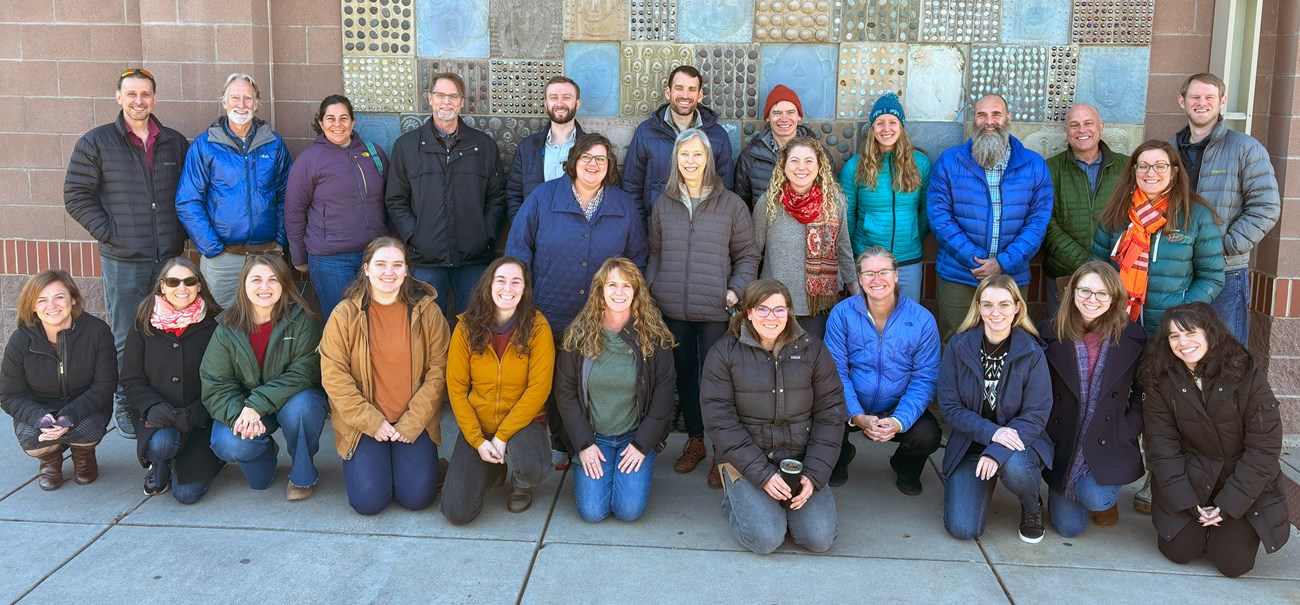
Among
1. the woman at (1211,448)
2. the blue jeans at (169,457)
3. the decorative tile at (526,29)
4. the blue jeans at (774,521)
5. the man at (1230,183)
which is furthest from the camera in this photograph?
the decorative tile at (526,29)

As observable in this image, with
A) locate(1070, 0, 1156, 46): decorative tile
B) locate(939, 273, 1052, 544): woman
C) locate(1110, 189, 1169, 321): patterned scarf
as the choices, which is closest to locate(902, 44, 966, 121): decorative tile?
locate(1070, 0, 1156, 46): decorative tile

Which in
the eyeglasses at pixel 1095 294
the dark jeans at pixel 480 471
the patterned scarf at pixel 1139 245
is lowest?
the dark jeans at pixel 480 471

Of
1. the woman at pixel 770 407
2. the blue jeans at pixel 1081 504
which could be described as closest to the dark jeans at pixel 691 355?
the woman at pixel 770 407

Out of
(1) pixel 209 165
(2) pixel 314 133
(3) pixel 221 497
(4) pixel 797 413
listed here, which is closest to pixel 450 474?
(3) pixel 221 497

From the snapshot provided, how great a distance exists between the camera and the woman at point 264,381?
4.54 meters

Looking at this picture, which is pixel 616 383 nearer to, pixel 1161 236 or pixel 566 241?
pixel 566 241

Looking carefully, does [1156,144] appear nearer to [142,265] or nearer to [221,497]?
[221,497]

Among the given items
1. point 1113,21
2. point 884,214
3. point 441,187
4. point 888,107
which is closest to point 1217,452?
point 884,214

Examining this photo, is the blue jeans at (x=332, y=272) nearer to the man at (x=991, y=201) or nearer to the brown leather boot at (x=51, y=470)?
the brown leather boot at (x=51, y=470)

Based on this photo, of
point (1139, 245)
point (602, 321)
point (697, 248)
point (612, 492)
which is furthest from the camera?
point (697, 248)

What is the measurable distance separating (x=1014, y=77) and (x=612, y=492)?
10.9 feet

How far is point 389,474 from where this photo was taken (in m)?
4.46

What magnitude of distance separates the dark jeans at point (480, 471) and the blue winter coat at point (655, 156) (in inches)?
57.1

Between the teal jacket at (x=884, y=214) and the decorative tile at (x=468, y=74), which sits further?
the decorative tile at (x=468, y=74)
